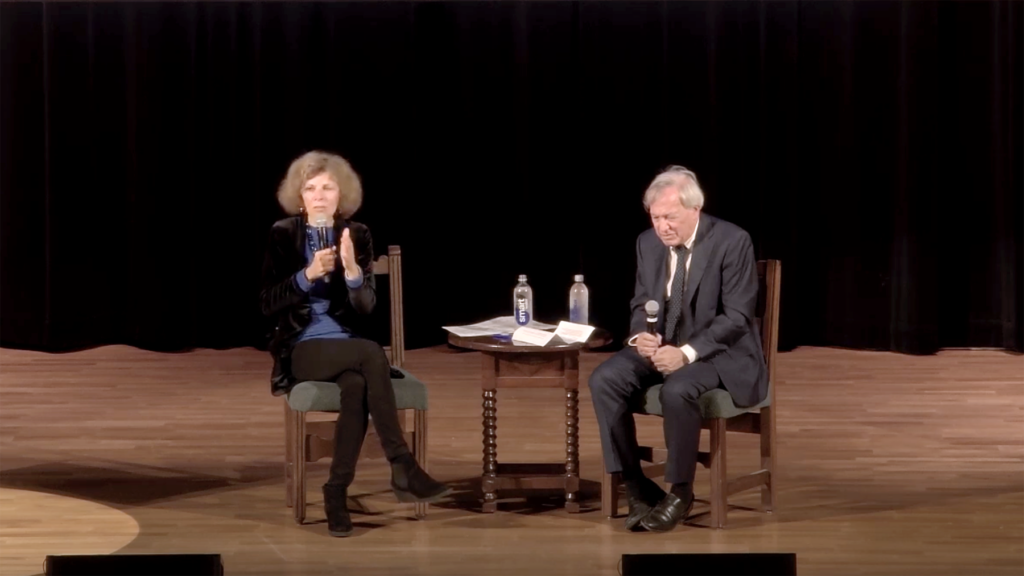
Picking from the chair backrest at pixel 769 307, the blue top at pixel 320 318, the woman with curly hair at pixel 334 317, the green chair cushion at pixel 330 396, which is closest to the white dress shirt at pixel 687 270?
the chair backrest at pixel 769 307

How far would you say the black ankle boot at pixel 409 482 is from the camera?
14.3ft

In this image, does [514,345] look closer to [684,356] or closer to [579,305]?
[579,305]

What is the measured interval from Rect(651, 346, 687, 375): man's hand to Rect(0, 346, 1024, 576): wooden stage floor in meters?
0.50

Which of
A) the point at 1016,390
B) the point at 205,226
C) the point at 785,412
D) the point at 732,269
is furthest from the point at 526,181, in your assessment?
the point at 732,269

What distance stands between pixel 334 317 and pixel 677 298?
3.64ft

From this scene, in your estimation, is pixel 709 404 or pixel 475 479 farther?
pixel 475 479

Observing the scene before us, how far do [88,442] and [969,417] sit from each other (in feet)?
12.0

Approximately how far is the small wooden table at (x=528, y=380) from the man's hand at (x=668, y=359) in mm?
217

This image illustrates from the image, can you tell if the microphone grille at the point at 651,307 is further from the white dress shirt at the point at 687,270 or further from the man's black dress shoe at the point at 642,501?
the man's black dress shoe at the point at 642,501

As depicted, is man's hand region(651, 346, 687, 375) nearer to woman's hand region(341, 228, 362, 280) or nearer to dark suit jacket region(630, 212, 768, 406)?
dark suit jacket region(630, 212, 768, 406)

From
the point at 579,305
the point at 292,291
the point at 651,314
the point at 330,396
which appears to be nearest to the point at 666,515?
the point at 651,314

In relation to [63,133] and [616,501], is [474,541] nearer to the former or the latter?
[616,501]

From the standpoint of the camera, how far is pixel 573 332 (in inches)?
180

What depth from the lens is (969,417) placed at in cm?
605
